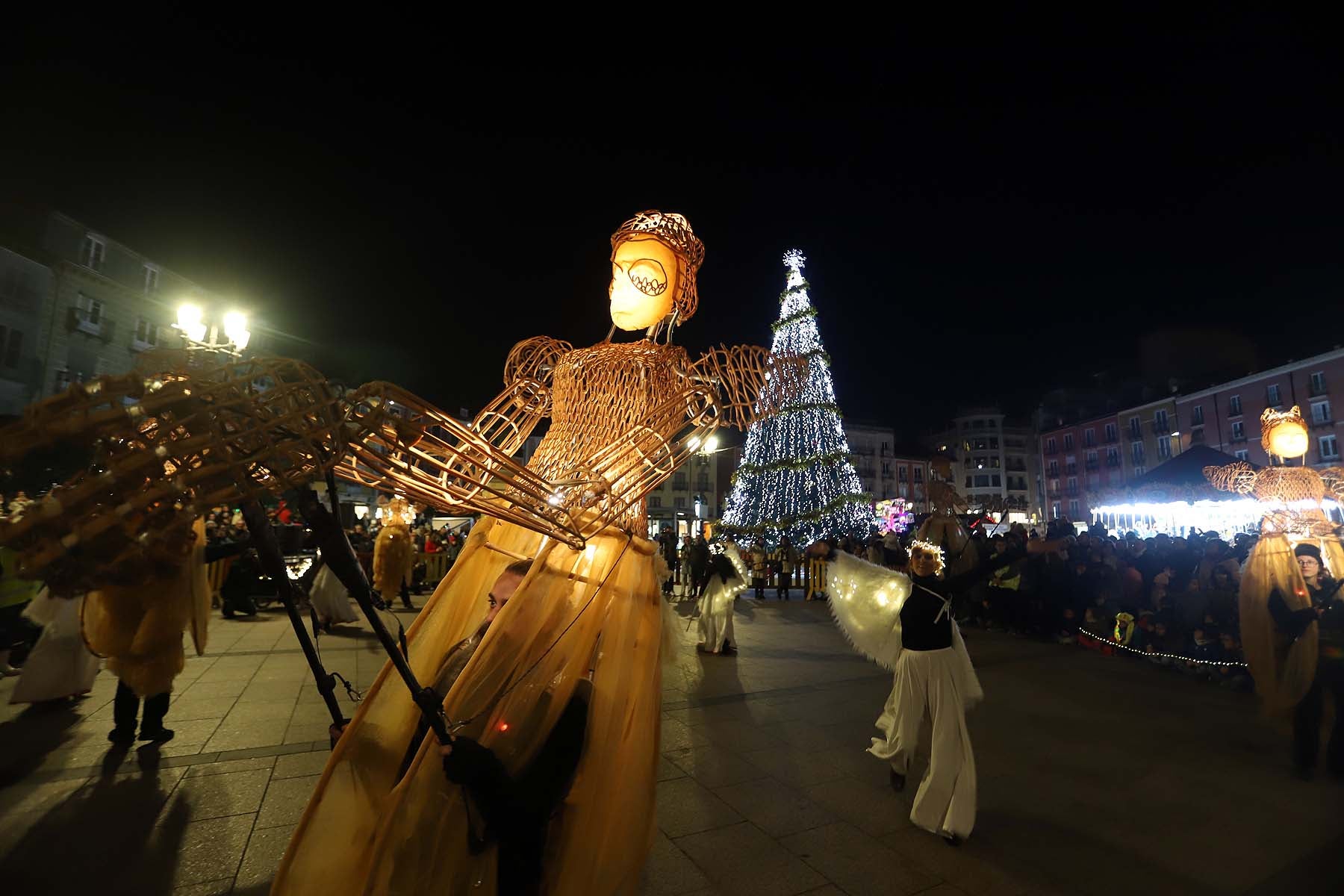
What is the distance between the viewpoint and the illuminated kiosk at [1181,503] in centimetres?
1509

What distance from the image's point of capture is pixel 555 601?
2262 millimetres

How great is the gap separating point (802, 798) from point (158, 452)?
4037 millimetres

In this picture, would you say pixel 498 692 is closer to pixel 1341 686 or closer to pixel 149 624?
pixel 149 624

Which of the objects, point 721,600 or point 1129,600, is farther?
point 1129,600

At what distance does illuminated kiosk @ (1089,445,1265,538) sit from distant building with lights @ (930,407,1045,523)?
37.9 meters

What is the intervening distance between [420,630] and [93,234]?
115 ft

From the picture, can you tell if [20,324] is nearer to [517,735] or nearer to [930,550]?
[517,735]

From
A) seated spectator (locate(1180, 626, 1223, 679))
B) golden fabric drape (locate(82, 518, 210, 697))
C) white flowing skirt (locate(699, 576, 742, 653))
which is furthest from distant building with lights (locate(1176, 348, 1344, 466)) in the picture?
golden fabric drape (locate(82, 518, 210, 697))

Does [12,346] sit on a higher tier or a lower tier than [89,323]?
lower

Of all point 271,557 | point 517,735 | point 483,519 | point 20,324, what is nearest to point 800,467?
point 483,519

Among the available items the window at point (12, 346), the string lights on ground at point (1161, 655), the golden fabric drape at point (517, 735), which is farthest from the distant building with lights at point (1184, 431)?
the window at point (12, 346)

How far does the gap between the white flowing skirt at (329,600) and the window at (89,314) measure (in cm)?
2517

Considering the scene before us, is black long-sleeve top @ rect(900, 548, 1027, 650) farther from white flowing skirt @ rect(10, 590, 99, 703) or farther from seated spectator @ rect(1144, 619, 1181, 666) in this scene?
white flowing skirt @ rect(10, 590, 99, 703)

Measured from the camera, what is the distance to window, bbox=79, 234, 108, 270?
26.1 meters
